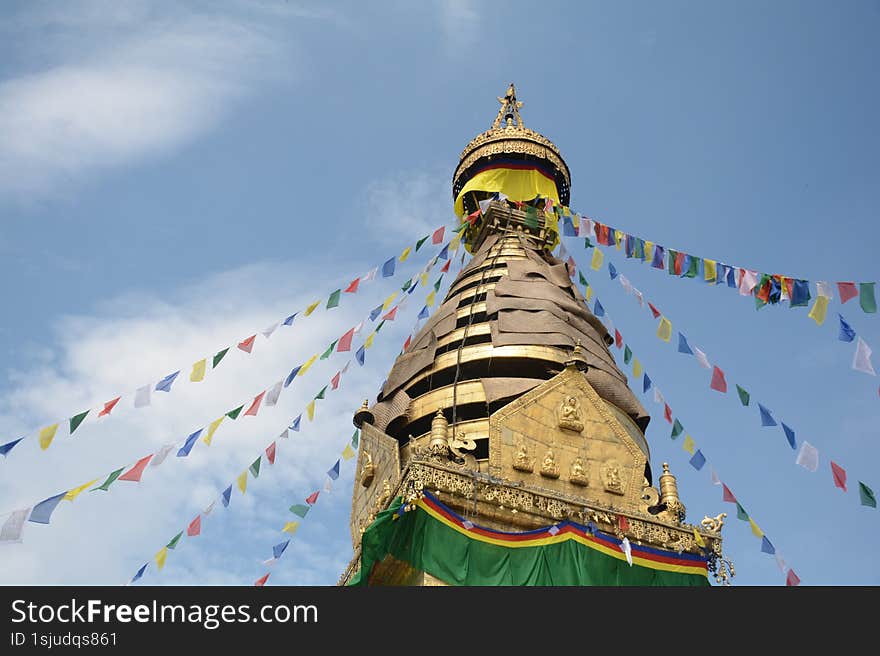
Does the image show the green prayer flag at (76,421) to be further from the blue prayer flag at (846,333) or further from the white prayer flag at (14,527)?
the blue prayer flag at (846,333)

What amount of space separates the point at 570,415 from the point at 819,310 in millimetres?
3702

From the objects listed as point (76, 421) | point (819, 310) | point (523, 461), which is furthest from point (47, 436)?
point (819, 310)

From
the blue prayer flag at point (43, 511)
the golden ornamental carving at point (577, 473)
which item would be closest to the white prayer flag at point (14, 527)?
the blue prayer flag at point (43, 511)

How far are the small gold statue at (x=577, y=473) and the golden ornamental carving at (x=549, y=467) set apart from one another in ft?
0.70

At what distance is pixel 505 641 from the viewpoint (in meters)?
8.70

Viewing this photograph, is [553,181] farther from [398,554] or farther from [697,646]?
[697,646]

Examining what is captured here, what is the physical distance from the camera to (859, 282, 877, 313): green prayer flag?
1144 cm

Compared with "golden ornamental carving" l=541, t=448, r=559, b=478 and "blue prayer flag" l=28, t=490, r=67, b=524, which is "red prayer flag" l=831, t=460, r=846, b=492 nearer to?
"golden ornamental carving" l=541, t=448, r=559, b=478

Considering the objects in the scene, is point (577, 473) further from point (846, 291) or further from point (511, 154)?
point (511, 154)

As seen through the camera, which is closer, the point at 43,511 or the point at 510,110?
the point at 43,511

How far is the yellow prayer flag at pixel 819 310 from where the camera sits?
12.0 m

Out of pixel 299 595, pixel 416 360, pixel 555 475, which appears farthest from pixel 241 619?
pixel 416 360

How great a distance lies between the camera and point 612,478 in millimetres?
13562

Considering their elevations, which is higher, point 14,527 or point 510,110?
point 510,110
